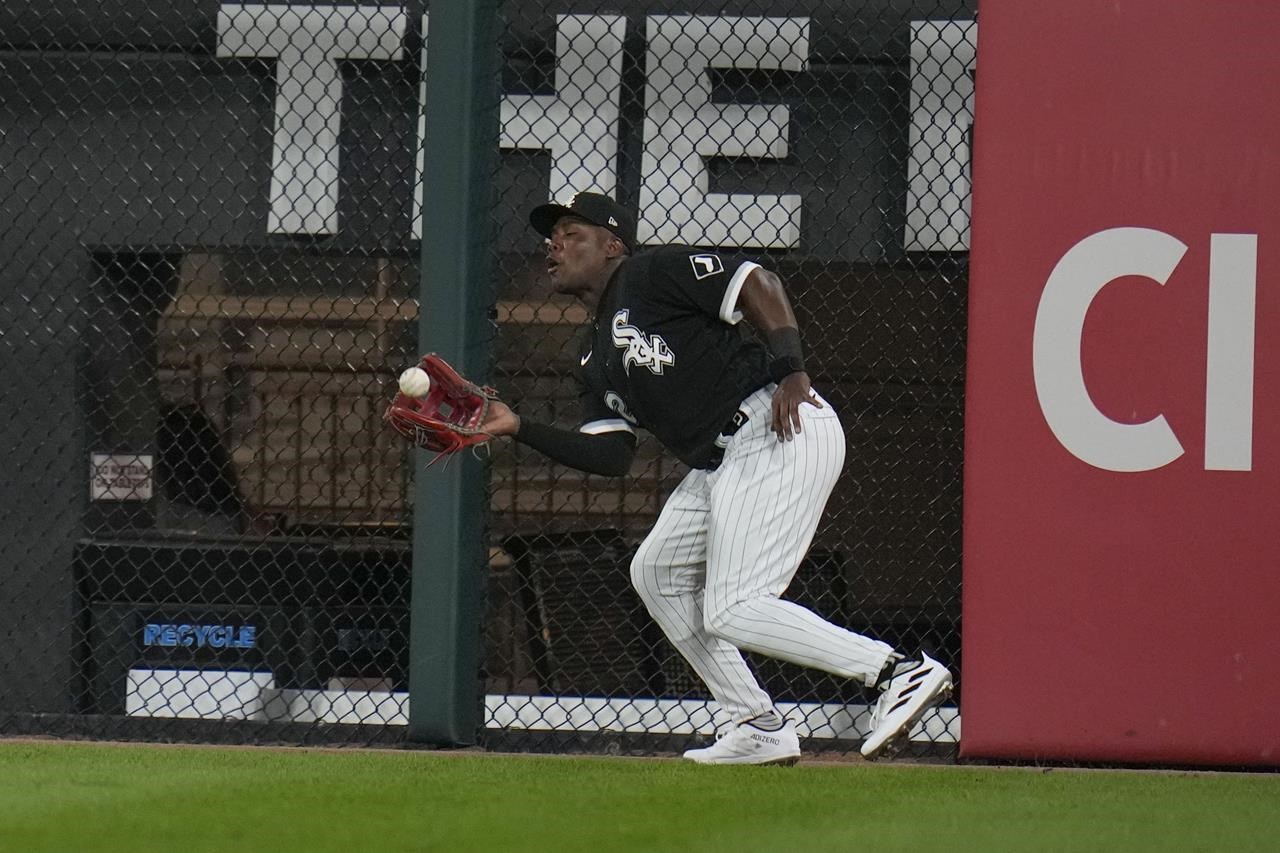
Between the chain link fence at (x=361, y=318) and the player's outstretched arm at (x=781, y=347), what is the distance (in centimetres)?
137

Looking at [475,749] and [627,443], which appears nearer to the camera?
[627,443]

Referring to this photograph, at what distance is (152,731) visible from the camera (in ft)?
18.6

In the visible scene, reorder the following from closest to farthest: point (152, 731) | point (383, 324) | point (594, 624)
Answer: point (152, 731)
point (594, 624)
point (383, 324)

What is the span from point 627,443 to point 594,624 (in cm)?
141

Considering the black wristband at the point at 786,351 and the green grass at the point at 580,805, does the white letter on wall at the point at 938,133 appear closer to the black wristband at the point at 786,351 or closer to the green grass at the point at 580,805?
the black wristband at the point at 786,351

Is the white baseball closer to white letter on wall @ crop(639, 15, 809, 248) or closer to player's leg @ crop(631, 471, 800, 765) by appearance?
player's leg @ crop(631, 471, 800, 765)

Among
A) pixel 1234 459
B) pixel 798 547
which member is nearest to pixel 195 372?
pixel 798 547

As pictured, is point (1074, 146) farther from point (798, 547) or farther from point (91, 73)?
point (91, 73)

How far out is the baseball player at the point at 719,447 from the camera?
14.7 ft

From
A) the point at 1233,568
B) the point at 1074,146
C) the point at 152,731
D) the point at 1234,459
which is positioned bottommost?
the point at 152,731

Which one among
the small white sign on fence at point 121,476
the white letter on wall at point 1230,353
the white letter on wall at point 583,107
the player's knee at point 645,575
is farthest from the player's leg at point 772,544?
the small white sign on fence at point 121,476

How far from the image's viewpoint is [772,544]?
4562 mm

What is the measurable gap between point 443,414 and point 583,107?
1.89 metres

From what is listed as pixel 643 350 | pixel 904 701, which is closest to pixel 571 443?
pixel 643 350
